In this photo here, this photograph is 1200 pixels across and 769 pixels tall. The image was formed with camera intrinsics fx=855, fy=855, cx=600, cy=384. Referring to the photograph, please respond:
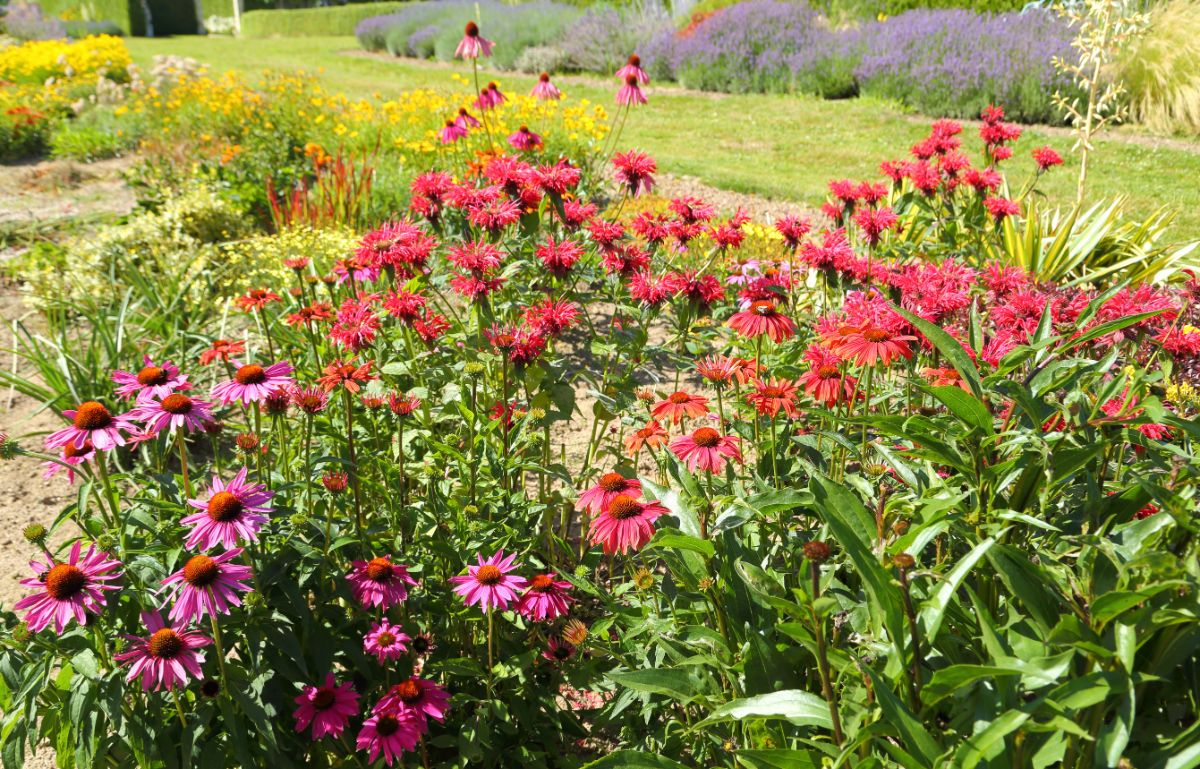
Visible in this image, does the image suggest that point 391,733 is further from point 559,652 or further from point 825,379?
point 825,379

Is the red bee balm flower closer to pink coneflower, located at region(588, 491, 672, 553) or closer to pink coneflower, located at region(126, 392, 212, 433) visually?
pink coneflower, located at region(588, 491, 672, 553)

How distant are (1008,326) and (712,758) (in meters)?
1.35

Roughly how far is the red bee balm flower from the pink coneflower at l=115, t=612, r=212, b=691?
711 mm

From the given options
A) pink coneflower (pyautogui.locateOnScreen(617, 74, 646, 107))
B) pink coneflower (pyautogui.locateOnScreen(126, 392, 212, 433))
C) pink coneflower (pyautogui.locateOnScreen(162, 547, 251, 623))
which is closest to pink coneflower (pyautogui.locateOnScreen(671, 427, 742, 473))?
pink coneflower (pyautogui.locateOnScreen(162, 547, 251, 623))

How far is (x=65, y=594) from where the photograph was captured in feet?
4.60

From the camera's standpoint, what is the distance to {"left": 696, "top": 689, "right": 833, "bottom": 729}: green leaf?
126 centimetres

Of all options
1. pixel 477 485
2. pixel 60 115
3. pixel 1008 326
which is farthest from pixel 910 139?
pixel 60 115

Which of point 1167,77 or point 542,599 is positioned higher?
point 1167,77

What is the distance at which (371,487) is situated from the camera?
2.08 metres

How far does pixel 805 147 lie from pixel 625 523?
296 inches

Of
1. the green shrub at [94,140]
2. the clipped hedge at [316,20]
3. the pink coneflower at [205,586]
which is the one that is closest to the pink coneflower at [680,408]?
the pink coneflower at [205,586]

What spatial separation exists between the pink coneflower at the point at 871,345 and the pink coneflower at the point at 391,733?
1.10m

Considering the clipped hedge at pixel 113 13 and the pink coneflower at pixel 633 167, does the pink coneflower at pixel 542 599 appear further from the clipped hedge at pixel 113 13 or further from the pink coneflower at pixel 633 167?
the clipped hedge at pixel 113 13

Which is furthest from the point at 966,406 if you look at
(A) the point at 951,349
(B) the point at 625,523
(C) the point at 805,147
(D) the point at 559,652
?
(C) the point at 805,147
